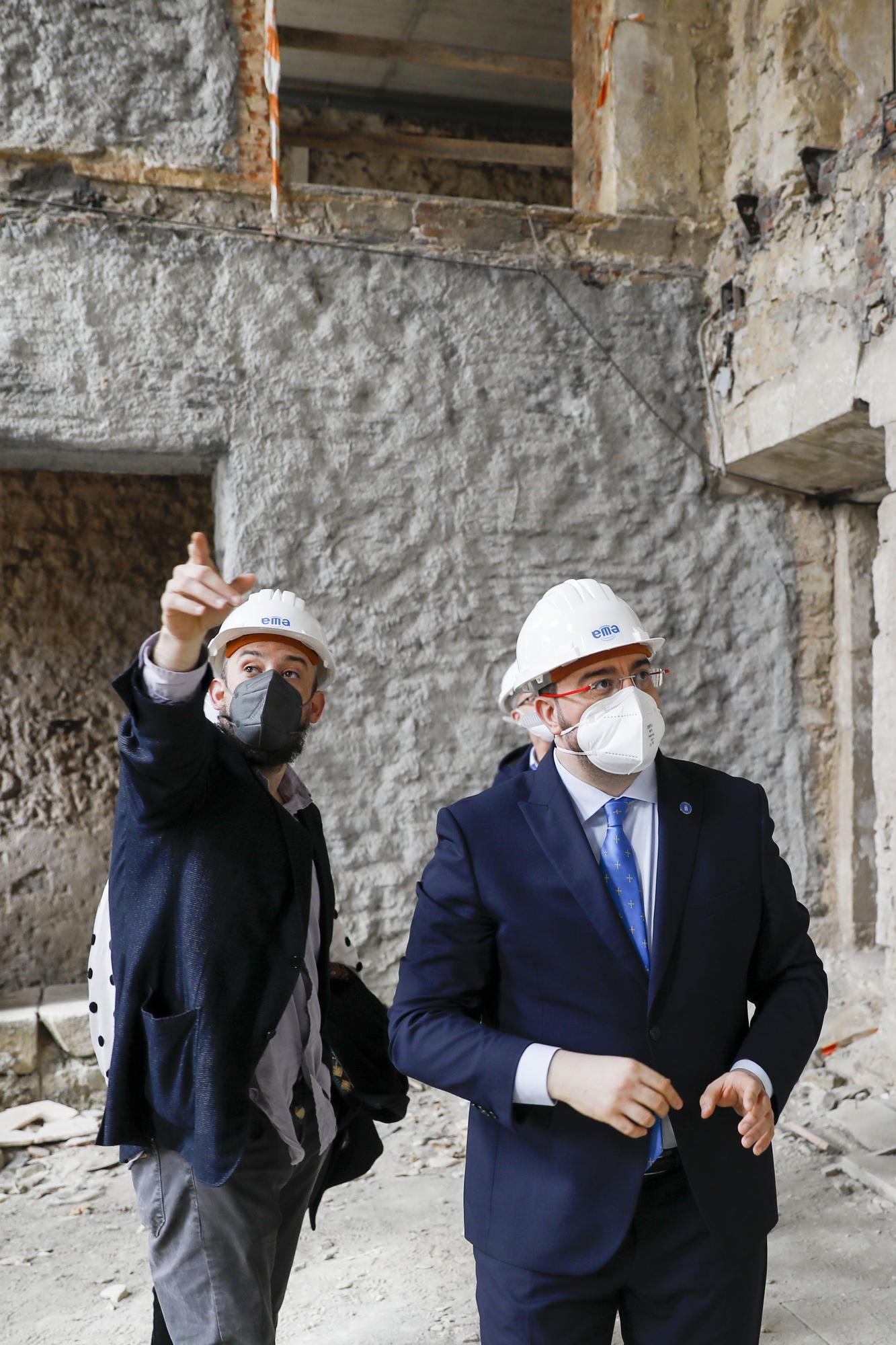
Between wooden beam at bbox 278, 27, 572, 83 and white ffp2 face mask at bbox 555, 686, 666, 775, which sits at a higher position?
wooden beam at bbox 278, 27, 572, 83

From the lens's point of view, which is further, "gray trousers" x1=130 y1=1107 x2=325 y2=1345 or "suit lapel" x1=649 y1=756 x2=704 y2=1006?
"gray trousers" x1=130 y1=1107 x2=325 y2=1345

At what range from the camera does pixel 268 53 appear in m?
4.36

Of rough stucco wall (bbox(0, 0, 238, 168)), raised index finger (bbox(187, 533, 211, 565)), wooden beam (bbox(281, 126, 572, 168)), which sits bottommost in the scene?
raised index finger (bbox(187, 533, 211, 565))

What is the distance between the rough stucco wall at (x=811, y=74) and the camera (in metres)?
4.46

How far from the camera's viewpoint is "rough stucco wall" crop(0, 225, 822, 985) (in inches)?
167

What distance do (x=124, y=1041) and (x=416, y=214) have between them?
145 inches

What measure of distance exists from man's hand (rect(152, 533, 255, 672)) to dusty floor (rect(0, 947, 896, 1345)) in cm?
205

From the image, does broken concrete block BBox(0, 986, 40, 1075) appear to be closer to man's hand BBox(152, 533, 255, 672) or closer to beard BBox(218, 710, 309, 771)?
beard BBox(218, 710, 309, 771)

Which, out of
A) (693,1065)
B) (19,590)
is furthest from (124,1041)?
(19,590)

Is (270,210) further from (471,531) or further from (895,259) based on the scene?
(895,259)

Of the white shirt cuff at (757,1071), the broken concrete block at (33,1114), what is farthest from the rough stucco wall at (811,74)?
the broken concrete block at (33,1114)

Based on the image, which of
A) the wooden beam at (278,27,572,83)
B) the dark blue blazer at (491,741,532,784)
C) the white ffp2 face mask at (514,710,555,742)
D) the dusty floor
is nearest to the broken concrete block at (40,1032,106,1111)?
the dusty floor

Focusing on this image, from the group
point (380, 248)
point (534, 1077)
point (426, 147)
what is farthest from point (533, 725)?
point (426, 147)

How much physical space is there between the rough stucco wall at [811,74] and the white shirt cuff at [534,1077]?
155 inches
